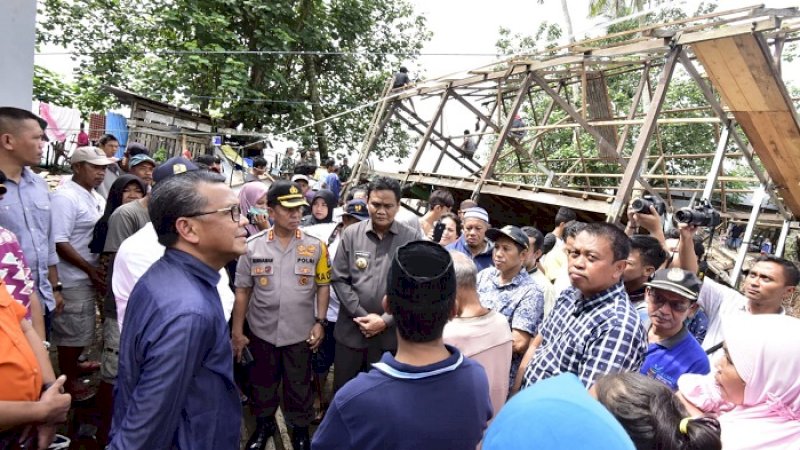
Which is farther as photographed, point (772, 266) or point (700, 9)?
point (700, 9)

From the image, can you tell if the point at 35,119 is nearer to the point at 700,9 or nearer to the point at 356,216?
the point at 356,216

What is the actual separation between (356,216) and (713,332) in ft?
8.90

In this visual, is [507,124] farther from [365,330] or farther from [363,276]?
[365,330]

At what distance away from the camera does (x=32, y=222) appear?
110 inches

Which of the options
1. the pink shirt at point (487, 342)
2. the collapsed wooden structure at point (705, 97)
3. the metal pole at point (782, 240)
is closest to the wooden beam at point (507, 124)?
the collapsed wooden structure at point (705, 97)

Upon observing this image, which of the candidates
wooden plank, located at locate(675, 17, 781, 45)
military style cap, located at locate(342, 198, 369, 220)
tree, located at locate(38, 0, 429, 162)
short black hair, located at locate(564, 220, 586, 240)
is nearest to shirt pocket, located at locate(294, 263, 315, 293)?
military style cap, located at locate(342, 198, 369, 220)

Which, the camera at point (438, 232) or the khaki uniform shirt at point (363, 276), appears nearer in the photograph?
the khaki uniform shirt at point (363, 276)

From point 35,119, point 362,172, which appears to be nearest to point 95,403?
point 35,119

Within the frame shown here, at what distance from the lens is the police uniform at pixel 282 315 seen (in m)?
3.15

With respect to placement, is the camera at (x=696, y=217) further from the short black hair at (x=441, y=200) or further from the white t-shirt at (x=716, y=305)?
the short black hair at (x=441, y=200)

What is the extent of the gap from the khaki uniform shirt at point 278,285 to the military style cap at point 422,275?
177cm

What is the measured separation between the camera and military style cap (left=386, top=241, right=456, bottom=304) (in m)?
1.44

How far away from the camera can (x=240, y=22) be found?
14102 millimetres

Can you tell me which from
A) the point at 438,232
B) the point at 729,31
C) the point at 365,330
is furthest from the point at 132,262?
the point at 729,31
